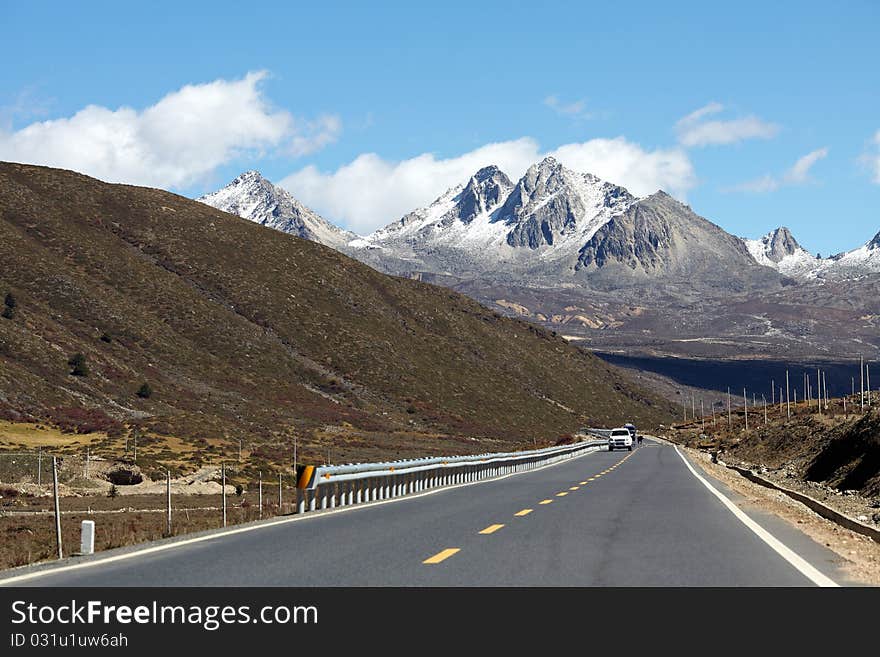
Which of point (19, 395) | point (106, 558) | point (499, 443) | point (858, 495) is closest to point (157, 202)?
point (499, 443)

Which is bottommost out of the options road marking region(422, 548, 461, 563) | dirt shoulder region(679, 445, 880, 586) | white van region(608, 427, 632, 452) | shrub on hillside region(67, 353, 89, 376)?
white van region(608, 427, 632, 452)

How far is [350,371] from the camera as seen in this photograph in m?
118

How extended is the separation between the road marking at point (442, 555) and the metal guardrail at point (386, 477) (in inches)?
338

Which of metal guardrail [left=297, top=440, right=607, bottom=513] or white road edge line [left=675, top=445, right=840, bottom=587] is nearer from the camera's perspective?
white road edge line [left=675, top=445, right=840, bottom=587]

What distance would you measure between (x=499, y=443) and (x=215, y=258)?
144 feet

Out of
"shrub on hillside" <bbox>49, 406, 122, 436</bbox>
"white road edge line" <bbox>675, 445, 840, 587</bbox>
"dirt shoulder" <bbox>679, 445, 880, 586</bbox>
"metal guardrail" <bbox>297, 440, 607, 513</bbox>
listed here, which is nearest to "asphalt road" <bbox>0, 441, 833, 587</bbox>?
"white road edge line" <bbox>675, 445, 840, 587</bbox>

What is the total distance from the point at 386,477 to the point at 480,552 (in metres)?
14.7

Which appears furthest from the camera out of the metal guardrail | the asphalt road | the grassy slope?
the grassy slope

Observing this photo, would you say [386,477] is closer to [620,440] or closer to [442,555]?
[442,555]

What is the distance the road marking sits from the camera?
42.7ft

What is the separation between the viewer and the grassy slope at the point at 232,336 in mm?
89875

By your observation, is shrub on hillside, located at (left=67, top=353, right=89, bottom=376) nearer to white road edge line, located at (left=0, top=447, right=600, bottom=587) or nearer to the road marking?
white road edge line, located at (left=0, top=447, right=600, bottom=587)

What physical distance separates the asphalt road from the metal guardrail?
3.21 ft
